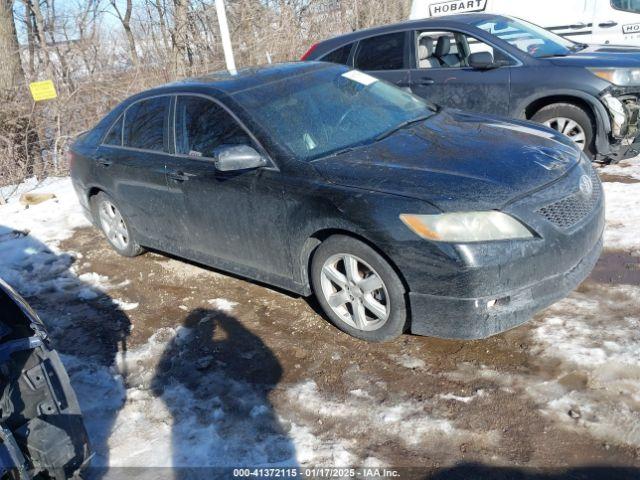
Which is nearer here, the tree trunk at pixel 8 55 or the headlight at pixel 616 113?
the headlight at pixel 616 113

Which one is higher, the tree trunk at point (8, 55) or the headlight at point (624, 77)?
the tree trunk at point (8, 55)

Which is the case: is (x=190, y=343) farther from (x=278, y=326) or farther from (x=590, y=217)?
(x=590, y=217)

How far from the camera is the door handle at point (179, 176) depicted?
4.18 meters

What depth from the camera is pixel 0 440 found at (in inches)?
83.0

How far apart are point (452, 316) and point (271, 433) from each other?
113cm

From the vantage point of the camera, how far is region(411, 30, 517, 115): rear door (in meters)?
6.25

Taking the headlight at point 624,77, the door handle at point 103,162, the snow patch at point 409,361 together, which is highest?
the headlight at point 624,77

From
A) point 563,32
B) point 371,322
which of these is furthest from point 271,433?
point 563,32

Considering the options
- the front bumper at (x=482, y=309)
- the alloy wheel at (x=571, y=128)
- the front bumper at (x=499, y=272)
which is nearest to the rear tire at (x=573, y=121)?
the alloy wheel at (x=571, y=128)

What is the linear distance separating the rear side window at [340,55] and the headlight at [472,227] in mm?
→ 4890

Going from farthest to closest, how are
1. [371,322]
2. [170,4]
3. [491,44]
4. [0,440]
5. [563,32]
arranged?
[170,4] < [563,32] < [491,44] < [371,322] < [0,440]

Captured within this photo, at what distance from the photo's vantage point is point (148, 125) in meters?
4.70

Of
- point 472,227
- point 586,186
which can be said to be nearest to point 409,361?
point 472,227

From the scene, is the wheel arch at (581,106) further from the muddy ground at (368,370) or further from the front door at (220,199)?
the front door at (220,199)
